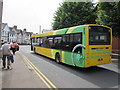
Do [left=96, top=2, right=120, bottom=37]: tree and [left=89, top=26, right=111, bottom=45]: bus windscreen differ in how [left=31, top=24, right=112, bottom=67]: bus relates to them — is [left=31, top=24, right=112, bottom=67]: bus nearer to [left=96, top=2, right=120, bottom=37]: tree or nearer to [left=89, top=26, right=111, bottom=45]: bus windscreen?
[left=89, top=26, right=111, bottom=45]: bus windscreen

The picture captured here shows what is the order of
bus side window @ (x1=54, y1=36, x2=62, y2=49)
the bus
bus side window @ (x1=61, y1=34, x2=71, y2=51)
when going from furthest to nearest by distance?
bus side window @ (x1=54, y1=36, x2=62, y2=49), bus side window @ (x1=61, y1=34, x2=71, y2=51), the bus

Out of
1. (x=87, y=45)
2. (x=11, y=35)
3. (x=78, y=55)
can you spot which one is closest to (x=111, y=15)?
(x=87, y=45)

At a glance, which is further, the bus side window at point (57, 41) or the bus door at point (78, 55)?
the bus side window at point (57, 41)

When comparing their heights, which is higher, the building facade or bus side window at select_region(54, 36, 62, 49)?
the building facade

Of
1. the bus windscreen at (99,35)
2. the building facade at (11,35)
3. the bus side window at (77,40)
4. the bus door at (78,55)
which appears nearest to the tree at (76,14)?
the bus windscreen at (99,35)

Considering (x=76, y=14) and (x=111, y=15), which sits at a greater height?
(x=76, y=14)

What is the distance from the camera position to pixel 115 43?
18.6m

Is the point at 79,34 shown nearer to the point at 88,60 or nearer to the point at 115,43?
the point at 88,60

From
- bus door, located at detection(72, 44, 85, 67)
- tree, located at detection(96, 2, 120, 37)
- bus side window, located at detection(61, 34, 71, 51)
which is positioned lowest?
bus door, located at detection(72, 44, 85, 67)

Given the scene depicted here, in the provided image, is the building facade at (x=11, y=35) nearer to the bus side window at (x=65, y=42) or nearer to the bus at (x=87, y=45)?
the bus side window at (x=65, y=42)

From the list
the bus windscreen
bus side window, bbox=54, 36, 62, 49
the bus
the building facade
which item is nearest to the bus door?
the bus

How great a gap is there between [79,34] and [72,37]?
0.77m

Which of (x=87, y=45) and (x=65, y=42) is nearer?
(x=87, y=45)

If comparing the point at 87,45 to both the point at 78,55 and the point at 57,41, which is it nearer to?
the point at 78,55
